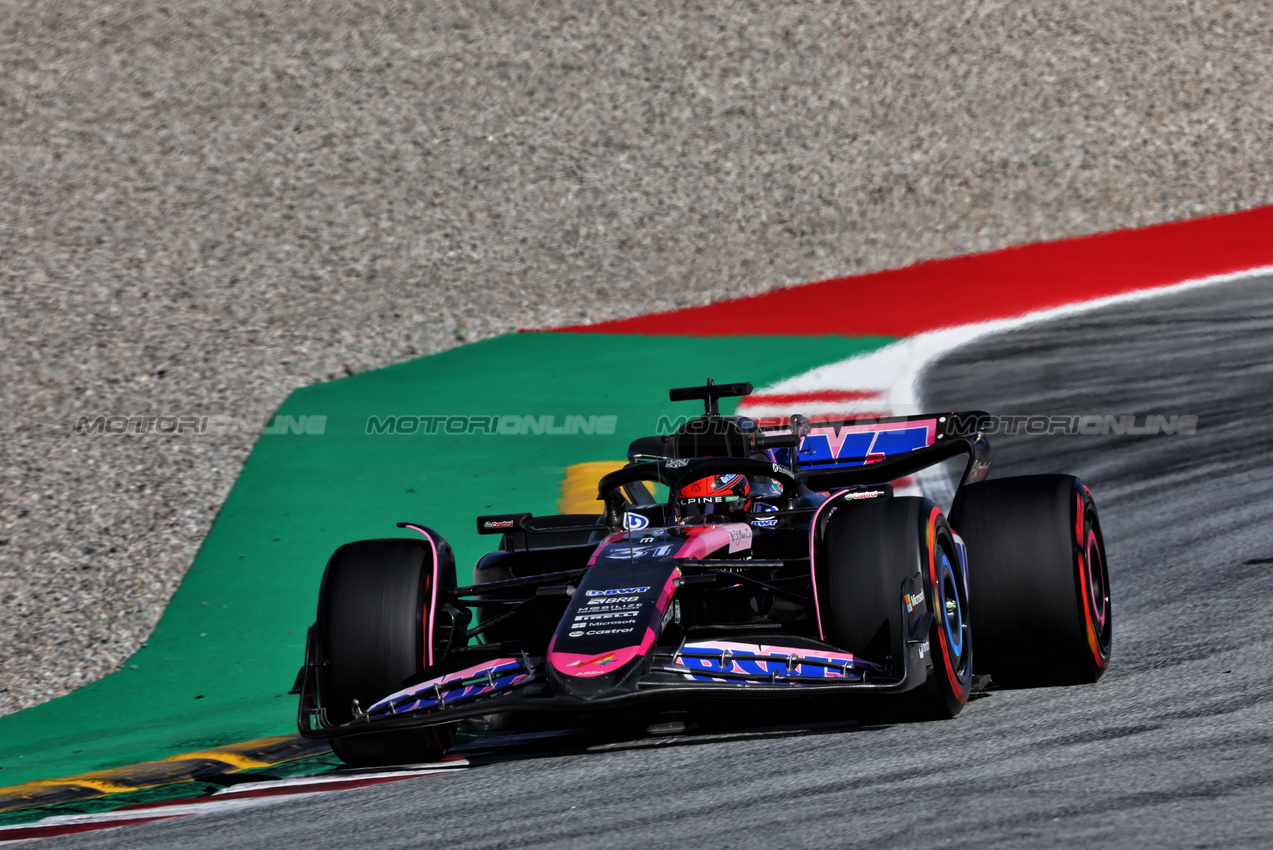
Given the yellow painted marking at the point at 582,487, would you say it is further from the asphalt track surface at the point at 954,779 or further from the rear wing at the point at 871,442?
the asphalt track surface at the point at 954,779

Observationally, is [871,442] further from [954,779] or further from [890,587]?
[954,779]

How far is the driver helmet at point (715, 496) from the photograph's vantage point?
6848 millimetres

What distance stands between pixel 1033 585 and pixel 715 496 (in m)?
1.58

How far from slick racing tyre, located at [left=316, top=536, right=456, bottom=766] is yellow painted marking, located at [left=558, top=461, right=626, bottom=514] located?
15.0 feet

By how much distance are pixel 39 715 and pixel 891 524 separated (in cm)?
550

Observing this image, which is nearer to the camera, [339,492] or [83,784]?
[83,784]

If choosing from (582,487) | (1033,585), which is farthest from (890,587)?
(582,487)

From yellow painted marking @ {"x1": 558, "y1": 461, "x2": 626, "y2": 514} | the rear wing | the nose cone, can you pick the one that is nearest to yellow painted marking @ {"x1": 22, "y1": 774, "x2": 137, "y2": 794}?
the nose cone

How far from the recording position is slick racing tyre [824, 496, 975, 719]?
5418 millimetres

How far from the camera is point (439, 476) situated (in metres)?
12.0

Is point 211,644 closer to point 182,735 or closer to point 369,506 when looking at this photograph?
point 182,735

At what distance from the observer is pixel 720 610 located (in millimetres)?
6324

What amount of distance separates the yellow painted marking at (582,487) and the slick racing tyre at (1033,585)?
15.0 feet

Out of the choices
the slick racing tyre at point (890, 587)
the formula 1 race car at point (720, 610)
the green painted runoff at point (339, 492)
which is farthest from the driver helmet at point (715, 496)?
the green painted runoff at point (339, 492)
